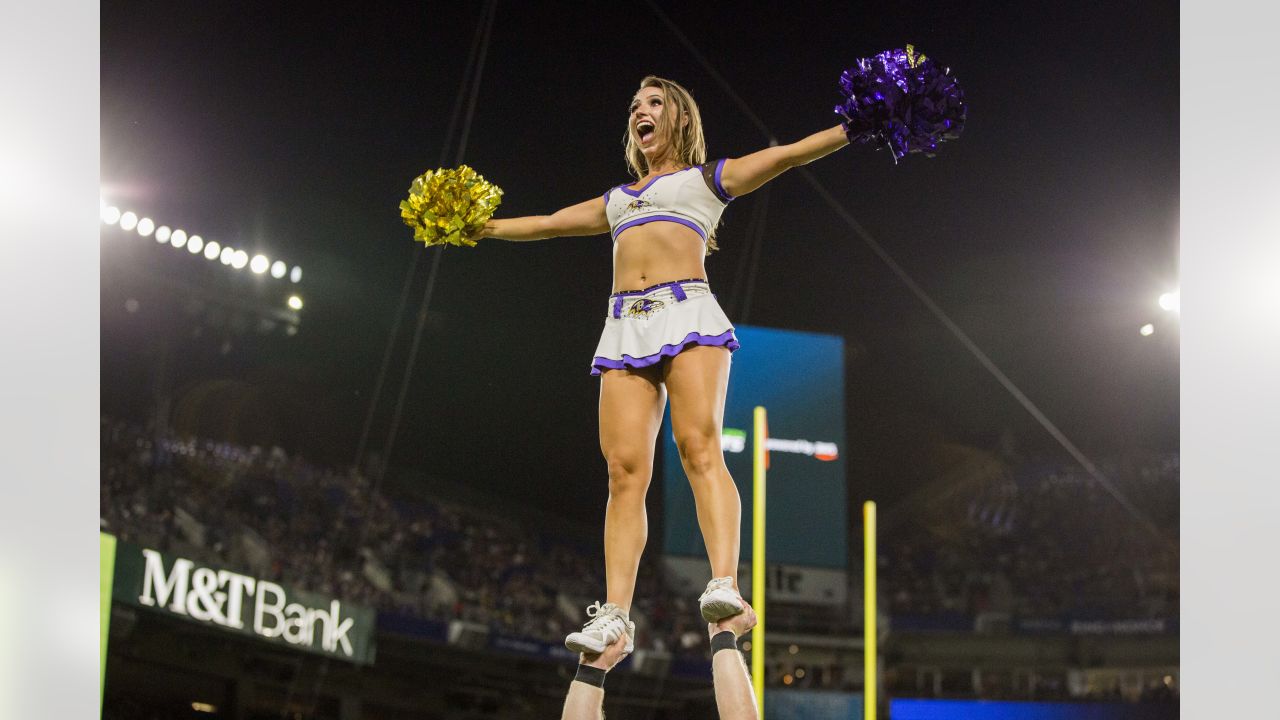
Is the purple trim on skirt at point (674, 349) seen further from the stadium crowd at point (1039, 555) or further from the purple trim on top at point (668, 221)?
the stadium crowd at point (1039, 555)

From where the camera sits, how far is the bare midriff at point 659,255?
354cm

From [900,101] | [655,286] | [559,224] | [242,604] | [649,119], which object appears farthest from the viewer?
[242,604]

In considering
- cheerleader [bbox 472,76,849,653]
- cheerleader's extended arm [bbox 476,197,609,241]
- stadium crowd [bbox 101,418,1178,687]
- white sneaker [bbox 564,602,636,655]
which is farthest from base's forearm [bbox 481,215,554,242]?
stadium crowd [bbox 101,418,1178,687]

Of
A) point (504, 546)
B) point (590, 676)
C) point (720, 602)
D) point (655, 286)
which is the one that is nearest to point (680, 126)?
point (655, 286)

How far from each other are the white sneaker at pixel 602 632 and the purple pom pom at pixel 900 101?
145cm

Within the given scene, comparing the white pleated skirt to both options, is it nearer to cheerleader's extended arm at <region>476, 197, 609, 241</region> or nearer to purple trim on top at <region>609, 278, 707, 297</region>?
purple trim on top at <region>609, 278, 707, 297</region>

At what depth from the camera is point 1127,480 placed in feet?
25.6

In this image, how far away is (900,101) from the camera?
3262mm

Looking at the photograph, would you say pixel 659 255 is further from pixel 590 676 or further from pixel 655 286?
pixel 590 676

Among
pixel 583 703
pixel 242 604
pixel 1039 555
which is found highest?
pixel 1039 555

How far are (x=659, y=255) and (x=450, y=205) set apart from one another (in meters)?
0.73

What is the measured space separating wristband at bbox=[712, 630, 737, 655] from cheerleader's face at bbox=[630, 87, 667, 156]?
1464mm

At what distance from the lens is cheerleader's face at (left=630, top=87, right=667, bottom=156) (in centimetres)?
372
